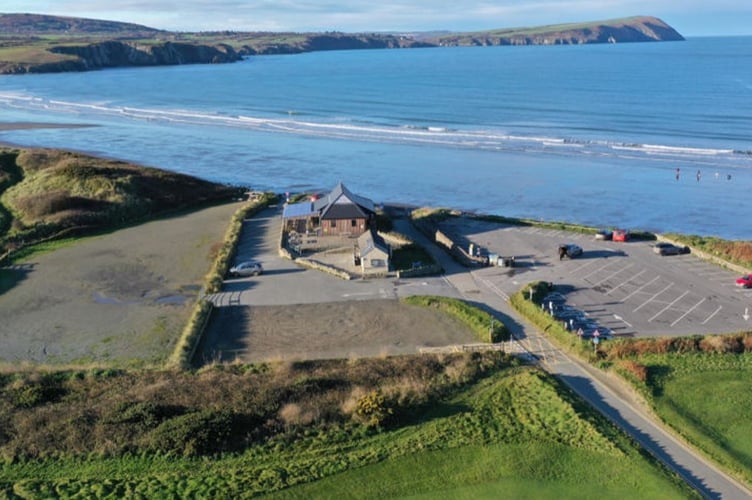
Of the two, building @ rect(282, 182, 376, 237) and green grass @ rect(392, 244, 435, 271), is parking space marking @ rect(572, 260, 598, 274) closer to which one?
green grass @ rect(392, 244, 435, 271)

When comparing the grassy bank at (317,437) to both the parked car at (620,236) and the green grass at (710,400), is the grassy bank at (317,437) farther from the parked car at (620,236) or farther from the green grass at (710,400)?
the parked car at (620,236)

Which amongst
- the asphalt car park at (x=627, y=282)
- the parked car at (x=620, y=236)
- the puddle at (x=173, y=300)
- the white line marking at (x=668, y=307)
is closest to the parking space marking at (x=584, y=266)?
the asphalt car park at (x=627, y=282)

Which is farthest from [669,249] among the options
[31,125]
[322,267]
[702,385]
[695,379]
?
[31,125]

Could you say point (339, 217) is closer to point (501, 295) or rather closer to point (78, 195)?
point (501, 295)

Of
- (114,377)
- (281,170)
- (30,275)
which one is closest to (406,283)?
(114,377)

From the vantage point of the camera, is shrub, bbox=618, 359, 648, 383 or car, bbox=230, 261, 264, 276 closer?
shrub, bbox=618, 359, 648, 383

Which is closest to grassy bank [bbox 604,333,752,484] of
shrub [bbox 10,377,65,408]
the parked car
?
the parked car
